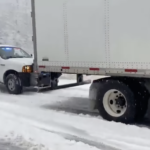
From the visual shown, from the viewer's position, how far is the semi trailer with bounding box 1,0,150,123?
233 inches

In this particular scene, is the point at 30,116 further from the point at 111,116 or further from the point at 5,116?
the point at 111,116

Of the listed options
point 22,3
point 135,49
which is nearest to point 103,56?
point 135,49

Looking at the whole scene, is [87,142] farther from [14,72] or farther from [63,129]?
[14,72]

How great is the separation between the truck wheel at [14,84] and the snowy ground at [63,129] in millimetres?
1600

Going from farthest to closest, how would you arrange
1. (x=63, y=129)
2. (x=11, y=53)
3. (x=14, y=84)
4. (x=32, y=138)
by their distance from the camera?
(x=11, y=53) < (x=14, y=84) < (x=63, y=129) < (x=32, y=138)

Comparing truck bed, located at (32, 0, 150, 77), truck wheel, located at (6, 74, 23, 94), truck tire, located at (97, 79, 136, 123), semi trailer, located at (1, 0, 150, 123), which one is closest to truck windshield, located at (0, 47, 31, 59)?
truck wheel, located at (6, 74, 23, 94)

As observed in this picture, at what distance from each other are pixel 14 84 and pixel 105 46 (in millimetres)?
5003

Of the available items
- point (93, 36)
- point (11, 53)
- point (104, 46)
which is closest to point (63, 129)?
point (104, 46)

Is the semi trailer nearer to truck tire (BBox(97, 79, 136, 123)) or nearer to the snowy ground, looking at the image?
truck tire (BBox(97, 79, 136, 123))

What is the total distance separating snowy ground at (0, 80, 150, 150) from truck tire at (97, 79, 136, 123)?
0.71 feet

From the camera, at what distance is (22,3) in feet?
98.0

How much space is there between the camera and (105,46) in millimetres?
6371

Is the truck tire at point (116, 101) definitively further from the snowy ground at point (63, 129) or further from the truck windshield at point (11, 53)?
the truck windshield at point (11, 53)

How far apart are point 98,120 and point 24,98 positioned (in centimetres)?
379
